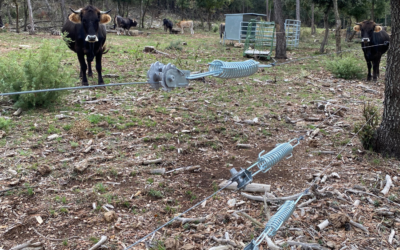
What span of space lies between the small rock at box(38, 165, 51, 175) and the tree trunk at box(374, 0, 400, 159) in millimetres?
4566

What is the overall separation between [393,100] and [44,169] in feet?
15.6

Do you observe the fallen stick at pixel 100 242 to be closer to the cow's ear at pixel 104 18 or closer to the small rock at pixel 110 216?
the small rock at pixel 110 216

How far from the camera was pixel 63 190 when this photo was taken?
3.80m

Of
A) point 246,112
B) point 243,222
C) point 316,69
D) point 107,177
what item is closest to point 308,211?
point 243,222

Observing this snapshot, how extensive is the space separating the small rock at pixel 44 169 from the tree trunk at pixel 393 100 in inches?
180

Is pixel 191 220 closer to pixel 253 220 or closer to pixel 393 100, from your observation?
pixel 253 220

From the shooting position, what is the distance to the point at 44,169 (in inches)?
160

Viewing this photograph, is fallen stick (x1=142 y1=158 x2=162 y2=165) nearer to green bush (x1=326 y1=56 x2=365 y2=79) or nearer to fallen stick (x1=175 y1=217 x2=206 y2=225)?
fallen stick (x1=175 y1=217 x2=206 y2=225)

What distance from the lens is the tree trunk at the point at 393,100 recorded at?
4469 mm

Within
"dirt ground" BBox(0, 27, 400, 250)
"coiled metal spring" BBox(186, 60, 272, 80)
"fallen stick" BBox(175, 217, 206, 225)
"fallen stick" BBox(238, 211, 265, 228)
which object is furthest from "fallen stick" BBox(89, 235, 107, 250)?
"coiled metal spring" BBox(186, 60, 272, 80)

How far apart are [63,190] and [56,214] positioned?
47cm

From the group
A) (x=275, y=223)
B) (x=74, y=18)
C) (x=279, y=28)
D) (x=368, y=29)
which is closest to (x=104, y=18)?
(x=74, y=18)

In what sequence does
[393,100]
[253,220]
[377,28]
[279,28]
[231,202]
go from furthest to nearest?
[279,28], [377,28], [393,100], [231,202], [253,220]

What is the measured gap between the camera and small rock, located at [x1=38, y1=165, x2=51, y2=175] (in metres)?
4.06
